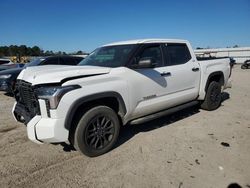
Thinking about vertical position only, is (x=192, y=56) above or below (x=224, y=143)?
above

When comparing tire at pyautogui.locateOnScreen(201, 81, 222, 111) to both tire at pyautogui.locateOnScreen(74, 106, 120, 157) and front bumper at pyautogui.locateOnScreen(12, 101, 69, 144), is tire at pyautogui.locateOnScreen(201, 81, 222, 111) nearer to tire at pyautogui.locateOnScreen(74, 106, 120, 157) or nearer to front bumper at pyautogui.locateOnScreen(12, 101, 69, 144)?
tire at pyautogui.locateOnScreen(74, 106, 120, 157)

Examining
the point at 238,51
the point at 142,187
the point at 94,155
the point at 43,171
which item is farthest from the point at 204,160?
the point at 238,51

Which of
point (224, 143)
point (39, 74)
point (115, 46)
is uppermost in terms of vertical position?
point (115, 46)

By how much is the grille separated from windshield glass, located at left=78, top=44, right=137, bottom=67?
1.40 meters

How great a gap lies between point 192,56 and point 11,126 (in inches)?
184

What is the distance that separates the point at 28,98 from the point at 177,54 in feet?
10.9

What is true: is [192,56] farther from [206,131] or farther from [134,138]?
[134,138]

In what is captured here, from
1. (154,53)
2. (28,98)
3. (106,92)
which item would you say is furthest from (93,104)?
(154,53)

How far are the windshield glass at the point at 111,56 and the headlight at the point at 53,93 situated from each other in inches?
48.3

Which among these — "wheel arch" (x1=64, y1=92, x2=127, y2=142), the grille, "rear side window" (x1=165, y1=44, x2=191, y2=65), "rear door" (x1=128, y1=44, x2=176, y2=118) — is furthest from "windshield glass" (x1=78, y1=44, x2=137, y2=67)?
the grille

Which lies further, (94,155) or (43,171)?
(94,155)

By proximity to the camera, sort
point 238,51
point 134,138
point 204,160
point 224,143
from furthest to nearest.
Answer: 1. point 238,51
2. point 134,138
3. point 224,143
4. point 204,160

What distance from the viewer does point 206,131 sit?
16.4 feet

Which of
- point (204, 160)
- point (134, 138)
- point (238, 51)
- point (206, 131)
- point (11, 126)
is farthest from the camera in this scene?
A: point (238, 51)
